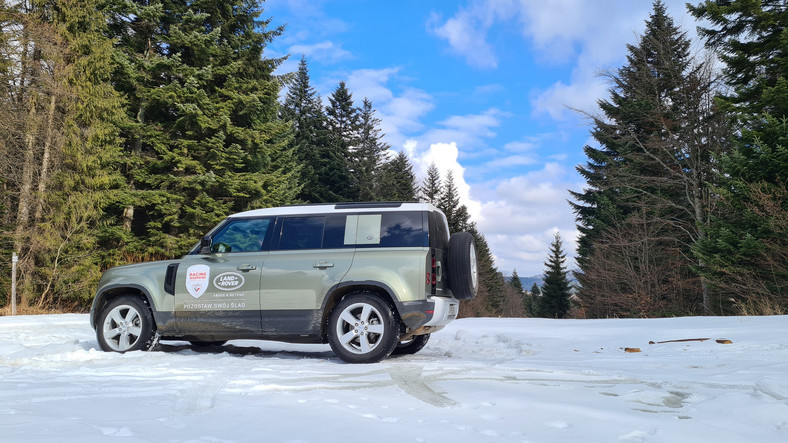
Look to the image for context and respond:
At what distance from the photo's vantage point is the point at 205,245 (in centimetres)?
665

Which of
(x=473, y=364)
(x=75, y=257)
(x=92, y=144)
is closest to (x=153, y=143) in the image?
(x=92, y=144)

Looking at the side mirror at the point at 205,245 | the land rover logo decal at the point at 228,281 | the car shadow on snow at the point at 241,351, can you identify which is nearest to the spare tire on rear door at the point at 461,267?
the car shadow on snow at the point at 241,351

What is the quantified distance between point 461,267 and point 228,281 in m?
3.00

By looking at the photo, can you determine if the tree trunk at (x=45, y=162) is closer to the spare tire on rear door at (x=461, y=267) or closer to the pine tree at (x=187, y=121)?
the pine tree at (x=187, y=121)

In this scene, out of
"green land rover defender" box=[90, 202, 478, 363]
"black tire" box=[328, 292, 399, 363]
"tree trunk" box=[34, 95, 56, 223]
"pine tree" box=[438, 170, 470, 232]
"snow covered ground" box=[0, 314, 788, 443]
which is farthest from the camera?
"pine tree" box=[438, 170, 470, 232]

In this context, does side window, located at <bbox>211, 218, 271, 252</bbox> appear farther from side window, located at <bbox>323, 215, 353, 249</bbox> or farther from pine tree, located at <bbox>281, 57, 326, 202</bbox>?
pine tree, located at <bbox>281, 57, 326, 202</bbox>

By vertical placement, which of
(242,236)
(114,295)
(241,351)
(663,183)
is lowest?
(241,351)

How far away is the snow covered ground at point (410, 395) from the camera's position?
294 cm

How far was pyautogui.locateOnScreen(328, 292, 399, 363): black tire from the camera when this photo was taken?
19.5ft

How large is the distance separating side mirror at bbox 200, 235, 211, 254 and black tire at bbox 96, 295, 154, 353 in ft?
3.58

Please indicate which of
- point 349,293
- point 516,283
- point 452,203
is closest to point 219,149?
point 349,293

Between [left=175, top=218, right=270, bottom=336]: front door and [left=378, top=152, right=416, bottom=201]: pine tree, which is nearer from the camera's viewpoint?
[left=175, top=218, right=270, bottom=336]: front door

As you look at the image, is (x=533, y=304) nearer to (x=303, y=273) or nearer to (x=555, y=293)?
(x=555, y=293)

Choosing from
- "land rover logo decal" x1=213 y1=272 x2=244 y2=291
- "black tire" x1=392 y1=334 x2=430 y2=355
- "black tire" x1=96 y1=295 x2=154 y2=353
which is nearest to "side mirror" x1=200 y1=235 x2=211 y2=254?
"land rover logo decal" x1=213 y1=272 x2=244 y2=291
